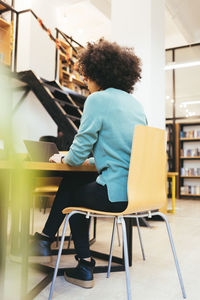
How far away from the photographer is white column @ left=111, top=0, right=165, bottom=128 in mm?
3497

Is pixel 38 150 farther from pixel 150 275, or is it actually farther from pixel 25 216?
pixel 150 275

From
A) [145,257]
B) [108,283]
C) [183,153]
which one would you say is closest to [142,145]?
[108,283]

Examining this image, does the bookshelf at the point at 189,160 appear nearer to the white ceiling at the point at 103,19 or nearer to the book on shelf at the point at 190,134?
the book on shelf at the point at 190,134

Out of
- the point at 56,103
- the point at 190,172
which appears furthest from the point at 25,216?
the point at 190,172

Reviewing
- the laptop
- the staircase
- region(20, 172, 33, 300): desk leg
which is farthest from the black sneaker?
the staircase

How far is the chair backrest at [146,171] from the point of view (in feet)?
3.92

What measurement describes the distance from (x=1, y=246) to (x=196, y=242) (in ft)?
6.22

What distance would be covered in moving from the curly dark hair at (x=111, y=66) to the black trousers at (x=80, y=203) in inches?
19.6

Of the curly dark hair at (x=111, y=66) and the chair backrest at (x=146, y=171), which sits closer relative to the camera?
the chair backrest at (x=146, y=171)

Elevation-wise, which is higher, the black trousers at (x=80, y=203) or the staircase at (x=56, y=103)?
the staircase at (x=56, y=103)

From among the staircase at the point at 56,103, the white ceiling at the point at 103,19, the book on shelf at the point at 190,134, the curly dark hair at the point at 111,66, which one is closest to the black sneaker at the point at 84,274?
the curly dark hair at the point at 111,66

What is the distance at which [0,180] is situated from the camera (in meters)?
1.04

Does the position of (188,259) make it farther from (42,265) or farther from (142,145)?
(142,145)

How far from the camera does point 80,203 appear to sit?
53.1 inches
